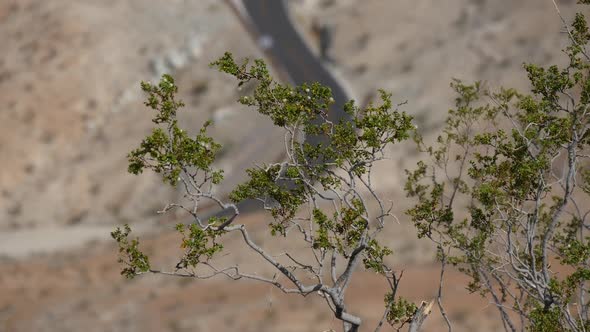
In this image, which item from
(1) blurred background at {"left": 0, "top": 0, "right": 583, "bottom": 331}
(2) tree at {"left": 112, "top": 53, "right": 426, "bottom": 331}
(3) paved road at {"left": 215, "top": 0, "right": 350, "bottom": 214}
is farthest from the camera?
(3) paved road at {"left": 215, "top": 0, "right": 350, "bottom": 214}

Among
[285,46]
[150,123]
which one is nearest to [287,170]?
[150,123]

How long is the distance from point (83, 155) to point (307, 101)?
46.9 meters

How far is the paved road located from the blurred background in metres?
0.79

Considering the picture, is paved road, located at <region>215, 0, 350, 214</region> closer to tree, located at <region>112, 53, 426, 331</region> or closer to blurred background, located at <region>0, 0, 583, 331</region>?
blurred background, located at <region>0, 0, 583, 331</region>

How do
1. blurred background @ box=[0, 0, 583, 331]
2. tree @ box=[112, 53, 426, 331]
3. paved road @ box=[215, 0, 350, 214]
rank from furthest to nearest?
paved road @ box=[215, 0, 350, 214], blurred background @ box=[0, 0, 583, 331], tree @ box=[112, 53, 426, 331]

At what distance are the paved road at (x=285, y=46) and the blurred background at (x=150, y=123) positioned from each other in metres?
0.79

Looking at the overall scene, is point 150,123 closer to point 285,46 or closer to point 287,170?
point 285,46

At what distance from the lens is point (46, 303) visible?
43.6 metres

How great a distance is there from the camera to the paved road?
59.7m

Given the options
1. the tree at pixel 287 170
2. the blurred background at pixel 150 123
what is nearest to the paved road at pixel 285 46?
the blurred background at pixel 150 123

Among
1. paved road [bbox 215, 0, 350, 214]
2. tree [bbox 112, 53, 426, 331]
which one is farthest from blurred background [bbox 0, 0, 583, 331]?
tree [bbox 112, 53, 426, 331]

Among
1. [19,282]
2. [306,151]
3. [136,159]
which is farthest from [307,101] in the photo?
[19,282]

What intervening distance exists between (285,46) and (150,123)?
1320cm

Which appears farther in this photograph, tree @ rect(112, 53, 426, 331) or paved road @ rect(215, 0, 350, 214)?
paved road @ rect(215, 0, 350, 214)
